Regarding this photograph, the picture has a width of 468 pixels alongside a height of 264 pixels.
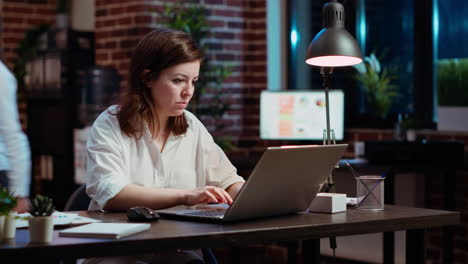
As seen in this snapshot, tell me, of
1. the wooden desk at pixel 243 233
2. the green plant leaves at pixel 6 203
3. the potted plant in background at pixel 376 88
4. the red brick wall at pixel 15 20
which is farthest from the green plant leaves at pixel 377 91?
the green plant leaves at pixel 6 203

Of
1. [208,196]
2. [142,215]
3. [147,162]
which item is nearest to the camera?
[142,215]

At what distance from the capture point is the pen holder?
2188 millimetres

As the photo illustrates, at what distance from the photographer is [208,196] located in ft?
6.93

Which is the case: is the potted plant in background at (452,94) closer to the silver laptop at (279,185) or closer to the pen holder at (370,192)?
the pen holder at (370,192)

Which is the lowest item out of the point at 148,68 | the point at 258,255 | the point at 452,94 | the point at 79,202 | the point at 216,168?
the point at 258,255

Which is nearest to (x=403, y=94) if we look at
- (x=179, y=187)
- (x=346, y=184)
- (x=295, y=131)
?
(x=295, y=131)

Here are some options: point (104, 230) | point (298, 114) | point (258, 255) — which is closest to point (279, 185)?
point (104, 230)

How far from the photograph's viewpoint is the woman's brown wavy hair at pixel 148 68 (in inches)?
93.8

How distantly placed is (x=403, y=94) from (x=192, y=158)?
2.61 m

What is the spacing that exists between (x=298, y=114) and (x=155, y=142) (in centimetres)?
237

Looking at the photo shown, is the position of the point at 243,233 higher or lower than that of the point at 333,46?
lower

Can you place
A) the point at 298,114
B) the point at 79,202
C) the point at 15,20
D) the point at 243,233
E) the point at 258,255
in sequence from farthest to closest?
the point at 15,20 < the point at 258,255 < the point at 298,114 < the point at 79,202 < the point at 243,233

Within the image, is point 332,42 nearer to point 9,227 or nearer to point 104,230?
point 104,230

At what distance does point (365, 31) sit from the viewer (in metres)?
5.04
